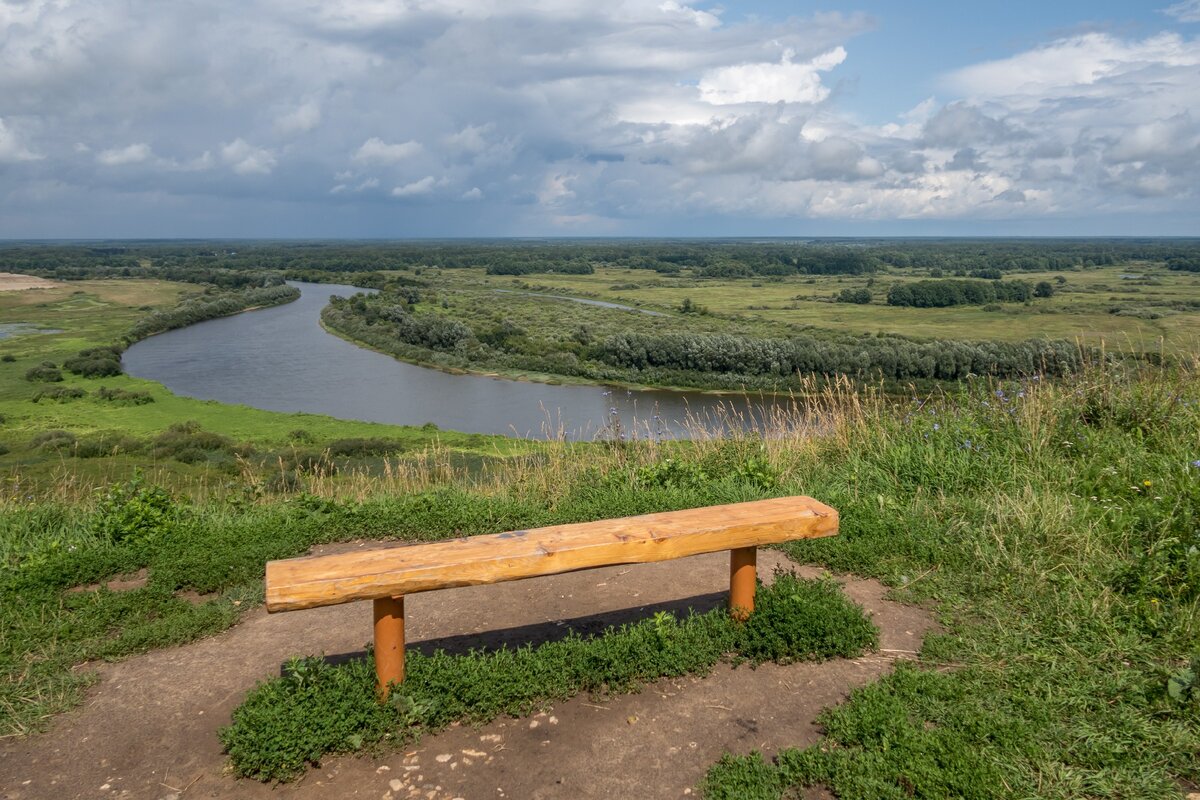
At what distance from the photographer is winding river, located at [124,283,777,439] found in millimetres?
34031

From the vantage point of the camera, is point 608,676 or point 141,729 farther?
point 608,676

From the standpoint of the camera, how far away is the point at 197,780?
3.01 metres

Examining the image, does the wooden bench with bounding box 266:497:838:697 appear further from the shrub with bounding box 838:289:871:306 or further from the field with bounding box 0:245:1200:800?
the shrub with bounding box 838:289:871:306

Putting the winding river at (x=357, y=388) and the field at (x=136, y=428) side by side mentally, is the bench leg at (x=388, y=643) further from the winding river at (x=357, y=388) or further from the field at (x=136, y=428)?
the winding river at (x=357, y=388)

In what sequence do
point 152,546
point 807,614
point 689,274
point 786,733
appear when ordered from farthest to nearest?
point 689,274 < point 152,546 < point 807,614 < point 786,733

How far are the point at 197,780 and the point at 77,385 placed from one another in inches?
1693

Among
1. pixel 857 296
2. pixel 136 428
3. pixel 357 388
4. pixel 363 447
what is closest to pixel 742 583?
pixel 363 447

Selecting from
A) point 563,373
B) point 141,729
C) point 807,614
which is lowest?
point 563,373

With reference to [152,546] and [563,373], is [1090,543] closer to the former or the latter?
[152,546]

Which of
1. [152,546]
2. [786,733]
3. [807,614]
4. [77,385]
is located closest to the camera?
A: [786,733]

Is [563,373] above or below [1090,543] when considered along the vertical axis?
below

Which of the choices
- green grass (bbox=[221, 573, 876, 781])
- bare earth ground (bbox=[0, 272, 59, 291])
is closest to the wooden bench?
green grass (bbox=[221, 573, 876, 781])

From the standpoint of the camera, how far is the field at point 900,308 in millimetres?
44281

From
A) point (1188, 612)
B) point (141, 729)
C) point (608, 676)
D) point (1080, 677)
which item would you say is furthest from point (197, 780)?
point (1188, 612)
